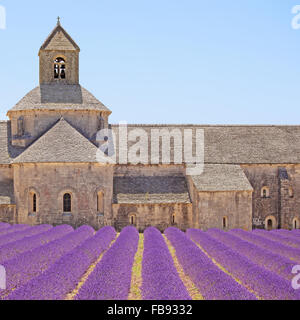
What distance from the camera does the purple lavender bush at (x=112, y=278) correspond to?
11.4 m

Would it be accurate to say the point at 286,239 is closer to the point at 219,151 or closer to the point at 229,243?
the point at 229,243

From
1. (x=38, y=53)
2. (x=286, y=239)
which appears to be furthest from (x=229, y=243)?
(x=38, y=53)

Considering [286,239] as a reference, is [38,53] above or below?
above

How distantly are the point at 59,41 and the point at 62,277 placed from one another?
80.9 ft

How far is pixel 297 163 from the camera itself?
109 feet

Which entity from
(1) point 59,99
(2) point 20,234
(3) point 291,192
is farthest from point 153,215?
(1) point 59,99

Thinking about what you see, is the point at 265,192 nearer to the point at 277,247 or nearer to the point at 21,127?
the point at 277,247

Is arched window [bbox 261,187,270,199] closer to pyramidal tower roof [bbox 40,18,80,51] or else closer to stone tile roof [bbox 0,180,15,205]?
pyramidal tower roof [bbox 40,18,80,51]

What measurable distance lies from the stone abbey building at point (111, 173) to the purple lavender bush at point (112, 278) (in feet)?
33.2

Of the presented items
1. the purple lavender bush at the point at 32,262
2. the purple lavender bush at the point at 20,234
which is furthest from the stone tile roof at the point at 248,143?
the purple lavender bush at the point at 32,262

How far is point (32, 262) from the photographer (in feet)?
51.2

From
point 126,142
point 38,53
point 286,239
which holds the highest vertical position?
point 38,53

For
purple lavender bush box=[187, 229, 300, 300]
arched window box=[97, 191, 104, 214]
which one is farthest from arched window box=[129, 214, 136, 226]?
purple lavender bush box=[187, 229, 300, 300]
